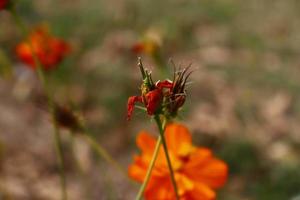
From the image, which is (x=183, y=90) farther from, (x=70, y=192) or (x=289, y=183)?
(x=70, y=192)

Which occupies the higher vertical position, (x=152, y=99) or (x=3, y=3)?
(x=3, y=3)

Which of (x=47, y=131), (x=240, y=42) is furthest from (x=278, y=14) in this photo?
(x=47, y=131)

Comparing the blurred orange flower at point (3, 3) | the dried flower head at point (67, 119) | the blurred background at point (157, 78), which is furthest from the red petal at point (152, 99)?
the blurred background at point (157, 78)

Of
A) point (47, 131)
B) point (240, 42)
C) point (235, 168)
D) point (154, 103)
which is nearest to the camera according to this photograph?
point (154, 103)

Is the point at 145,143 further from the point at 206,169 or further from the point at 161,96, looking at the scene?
the point at 161,96

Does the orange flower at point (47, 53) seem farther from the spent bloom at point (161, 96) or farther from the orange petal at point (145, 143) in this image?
the spent bloom at point (161, 96)

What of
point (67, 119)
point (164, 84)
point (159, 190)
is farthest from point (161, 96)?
point (67, 119)

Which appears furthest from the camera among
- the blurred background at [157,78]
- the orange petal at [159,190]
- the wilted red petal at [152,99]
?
the blurred background at [157,78]

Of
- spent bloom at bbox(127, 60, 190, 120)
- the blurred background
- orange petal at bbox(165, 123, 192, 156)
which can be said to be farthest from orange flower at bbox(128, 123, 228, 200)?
the blurred background
